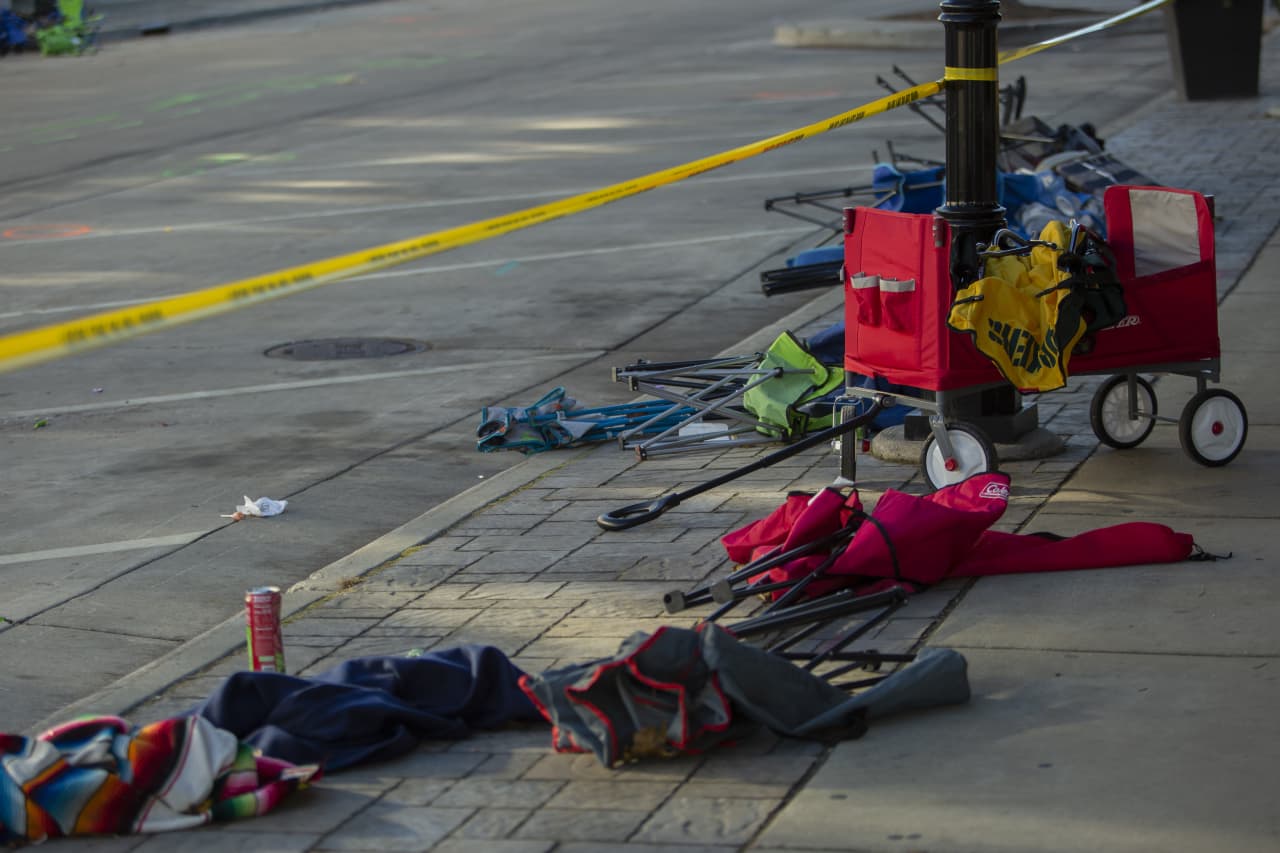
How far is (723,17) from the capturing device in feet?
124

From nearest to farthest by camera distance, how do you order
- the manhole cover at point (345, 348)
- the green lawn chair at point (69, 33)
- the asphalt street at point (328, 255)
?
the asphalt street at point (328, 255) → the manhole cover at point (345, 348) → the green lawn chair at point (69, 33)

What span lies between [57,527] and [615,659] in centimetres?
390

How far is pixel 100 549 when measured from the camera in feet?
25.4

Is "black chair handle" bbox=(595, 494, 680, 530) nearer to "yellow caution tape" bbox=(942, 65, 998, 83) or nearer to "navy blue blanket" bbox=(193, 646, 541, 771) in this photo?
"navy blue blanket" bbox=(193, 646, 541, 771)

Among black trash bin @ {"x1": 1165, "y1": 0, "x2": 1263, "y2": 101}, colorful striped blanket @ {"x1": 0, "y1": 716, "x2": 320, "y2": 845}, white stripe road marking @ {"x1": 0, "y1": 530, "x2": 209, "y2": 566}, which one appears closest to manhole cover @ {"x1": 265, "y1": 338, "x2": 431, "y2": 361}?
white stripe road marking @ {"x1": 0, "y1": 530, "x2": 209, "y2": 566}

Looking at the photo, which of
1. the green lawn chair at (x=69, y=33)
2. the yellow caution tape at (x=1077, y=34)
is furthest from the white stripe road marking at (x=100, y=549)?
the green lawn chair at (x=69, y=33)

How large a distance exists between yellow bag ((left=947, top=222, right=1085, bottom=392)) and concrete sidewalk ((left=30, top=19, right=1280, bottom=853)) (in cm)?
54

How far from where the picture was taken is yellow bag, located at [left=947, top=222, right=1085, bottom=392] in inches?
282

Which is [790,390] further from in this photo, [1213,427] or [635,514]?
[1213,427]

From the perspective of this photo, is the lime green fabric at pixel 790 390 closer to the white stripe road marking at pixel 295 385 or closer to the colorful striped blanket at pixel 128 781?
the white stripe road marking at pixel 295 385

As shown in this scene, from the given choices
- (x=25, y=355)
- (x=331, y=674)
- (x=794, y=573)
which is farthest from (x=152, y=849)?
(x=794, y=573)

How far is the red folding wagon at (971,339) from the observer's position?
740cm

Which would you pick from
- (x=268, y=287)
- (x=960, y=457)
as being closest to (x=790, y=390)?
(x=960, y=457)

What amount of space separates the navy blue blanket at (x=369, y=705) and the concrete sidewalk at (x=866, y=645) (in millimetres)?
72
